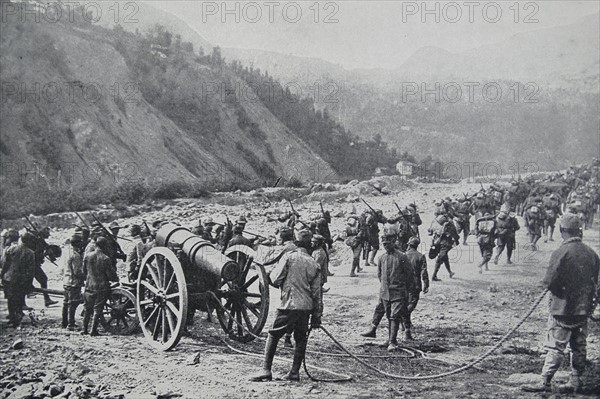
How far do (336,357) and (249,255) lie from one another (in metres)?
1.85

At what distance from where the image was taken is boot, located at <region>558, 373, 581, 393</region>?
16.8 ft

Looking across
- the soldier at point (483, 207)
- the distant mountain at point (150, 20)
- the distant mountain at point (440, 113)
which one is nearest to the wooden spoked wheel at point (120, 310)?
the soldier at point (483, 207)

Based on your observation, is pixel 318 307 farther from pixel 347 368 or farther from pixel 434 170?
pixel 434 170

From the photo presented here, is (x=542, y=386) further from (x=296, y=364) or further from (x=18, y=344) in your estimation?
(x=18, y=344)

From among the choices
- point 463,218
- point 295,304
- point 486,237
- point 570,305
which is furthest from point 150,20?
point 570,305

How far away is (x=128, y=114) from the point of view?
34.7 meters

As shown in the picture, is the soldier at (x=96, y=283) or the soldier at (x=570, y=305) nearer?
the soldier at (x=570, y=305)

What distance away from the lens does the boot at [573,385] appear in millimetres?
5133

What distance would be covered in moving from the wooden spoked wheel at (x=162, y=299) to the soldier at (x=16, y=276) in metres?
2.40

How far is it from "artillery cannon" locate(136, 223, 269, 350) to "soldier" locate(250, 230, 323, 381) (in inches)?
47.6

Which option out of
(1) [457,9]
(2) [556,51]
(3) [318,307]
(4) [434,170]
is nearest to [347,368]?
(3) [318,307]

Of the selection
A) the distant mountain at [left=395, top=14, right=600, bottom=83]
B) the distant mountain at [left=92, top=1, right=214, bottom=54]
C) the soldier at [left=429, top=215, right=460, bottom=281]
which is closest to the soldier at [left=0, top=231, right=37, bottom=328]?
the soldier at [left=429, top=215, right=460, bottom=281]

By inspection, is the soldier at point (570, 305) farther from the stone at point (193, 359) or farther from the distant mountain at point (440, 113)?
the distant mountain at point (440, 113)

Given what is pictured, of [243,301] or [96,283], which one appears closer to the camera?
[243,301]
